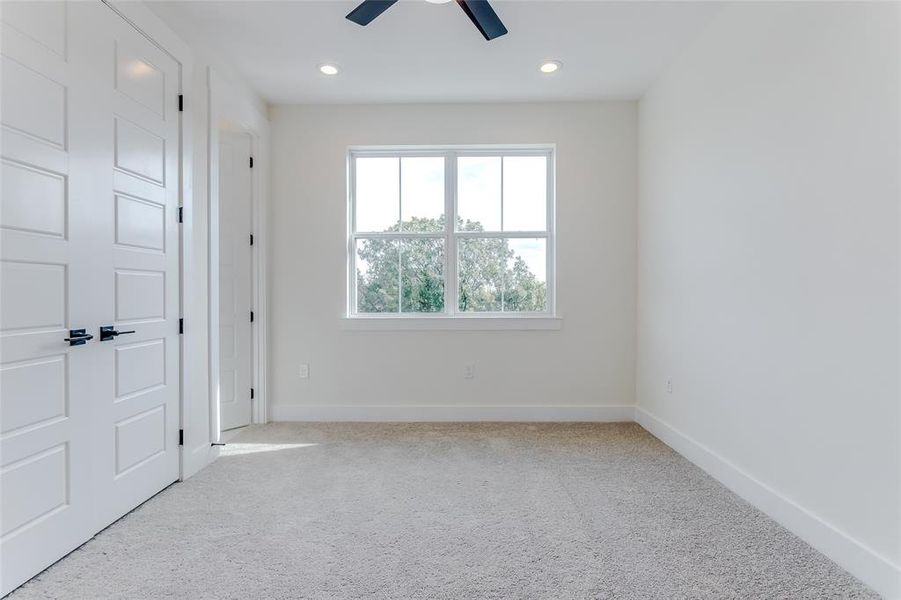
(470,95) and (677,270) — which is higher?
(470,95)

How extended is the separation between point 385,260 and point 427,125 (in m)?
1.24

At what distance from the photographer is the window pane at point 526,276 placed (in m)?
3.79

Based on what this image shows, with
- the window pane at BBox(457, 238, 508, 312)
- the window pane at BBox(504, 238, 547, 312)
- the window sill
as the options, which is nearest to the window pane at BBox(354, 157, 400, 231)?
A: the window pane at BBox(457, 238, 508, 312)

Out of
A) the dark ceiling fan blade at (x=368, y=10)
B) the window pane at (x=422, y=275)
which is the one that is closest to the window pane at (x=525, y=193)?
the window pane at (x=422, y=275)

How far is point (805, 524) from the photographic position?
1872 millimetres

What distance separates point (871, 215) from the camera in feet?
5.24

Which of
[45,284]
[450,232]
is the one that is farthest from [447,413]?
[45,284]

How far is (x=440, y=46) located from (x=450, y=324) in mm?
2102

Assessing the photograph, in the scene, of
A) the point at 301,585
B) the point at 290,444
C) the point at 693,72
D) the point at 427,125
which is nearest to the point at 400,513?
the point at 301,585

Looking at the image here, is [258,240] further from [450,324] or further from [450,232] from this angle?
[450,324]

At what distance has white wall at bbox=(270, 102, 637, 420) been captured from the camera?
3.63 meters

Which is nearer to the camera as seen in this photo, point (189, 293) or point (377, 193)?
point (189, 293)

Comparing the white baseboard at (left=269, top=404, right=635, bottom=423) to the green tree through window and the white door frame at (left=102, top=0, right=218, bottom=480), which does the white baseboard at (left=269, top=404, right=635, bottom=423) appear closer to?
the green tree through window

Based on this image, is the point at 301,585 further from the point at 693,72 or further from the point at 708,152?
the point at 693,72
